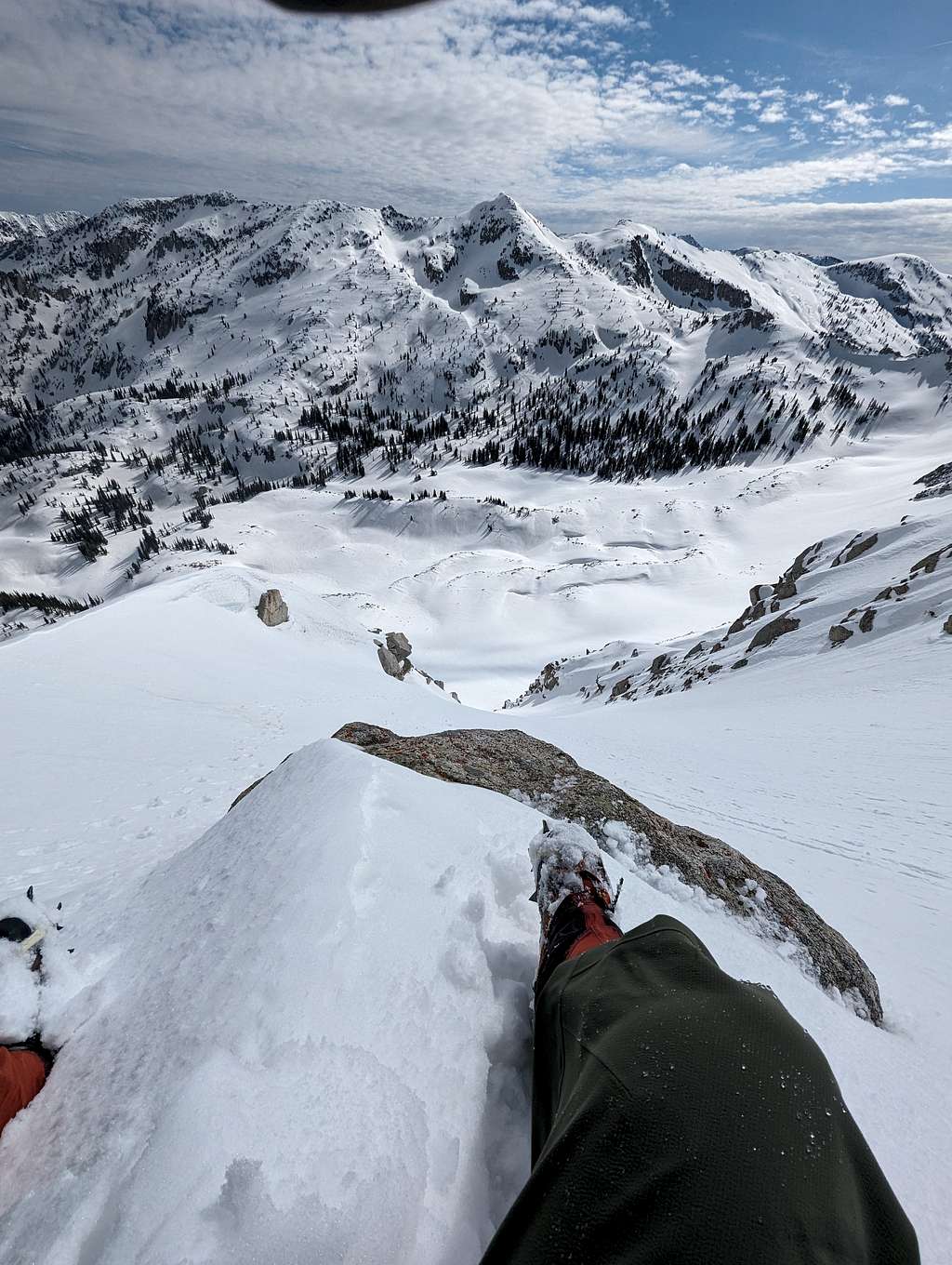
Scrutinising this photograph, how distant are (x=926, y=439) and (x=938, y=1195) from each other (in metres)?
153

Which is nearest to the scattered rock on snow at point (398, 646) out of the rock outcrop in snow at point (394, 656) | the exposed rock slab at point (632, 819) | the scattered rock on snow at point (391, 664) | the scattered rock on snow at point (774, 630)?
the rock outcrop in snow at point (394, 656)

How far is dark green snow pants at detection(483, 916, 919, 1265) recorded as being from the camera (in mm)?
1263

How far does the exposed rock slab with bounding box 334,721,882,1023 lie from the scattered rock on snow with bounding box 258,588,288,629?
→ 18364mm

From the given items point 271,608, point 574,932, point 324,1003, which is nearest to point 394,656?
point 271,608

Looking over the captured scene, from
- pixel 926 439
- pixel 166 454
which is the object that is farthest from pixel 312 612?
pixel 166 454

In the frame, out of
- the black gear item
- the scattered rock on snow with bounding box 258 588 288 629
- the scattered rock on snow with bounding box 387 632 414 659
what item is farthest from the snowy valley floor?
the scattered rock on snow with bounding box 387 632 414 659

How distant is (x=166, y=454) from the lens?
17312 centimetres

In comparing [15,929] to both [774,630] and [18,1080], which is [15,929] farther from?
[774,630]

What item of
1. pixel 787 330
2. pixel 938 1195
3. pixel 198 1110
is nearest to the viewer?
pixel 198 1110

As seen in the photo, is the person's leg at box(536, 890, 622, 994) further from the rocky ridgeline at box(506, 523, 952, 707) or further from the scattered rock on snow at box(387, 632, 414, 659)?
the scattered rock on snow at box(387, 632, 414, 659)

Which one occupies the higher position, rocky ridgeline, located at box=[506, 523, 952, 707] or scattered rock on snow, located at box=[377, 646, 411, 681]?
rocky ridgeline, located at box=[506, 523, 952, 707]

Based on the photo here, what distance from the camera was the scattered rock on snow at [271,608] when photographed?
2406 centimetres

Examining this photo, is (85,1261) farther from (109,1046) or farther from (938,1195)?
(938,1195)

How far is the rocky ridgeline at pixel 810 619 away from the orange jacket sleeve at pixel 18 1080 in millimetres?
19717
